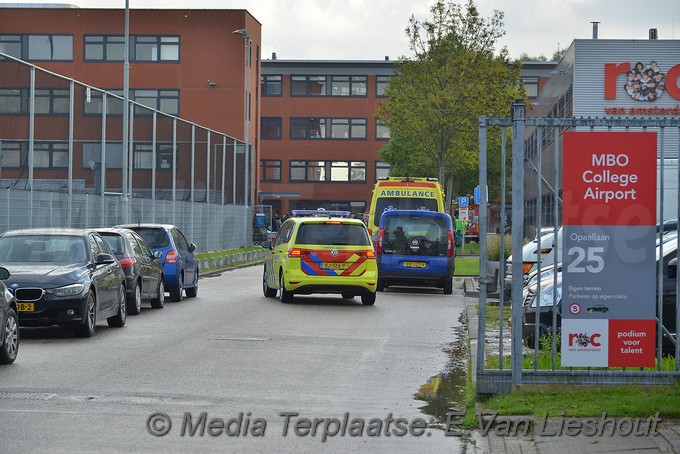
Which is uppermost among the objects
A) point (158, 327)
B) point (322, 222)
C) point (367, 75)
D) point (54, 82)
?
point (367, 75)

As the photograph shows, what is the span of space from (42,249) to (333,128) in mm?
82774

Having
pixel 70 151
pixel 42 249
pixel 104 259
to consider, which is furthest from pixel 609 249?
pixel 70 151

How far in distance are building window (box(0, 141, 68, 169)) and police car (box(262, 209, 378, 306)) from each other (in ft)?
23.2

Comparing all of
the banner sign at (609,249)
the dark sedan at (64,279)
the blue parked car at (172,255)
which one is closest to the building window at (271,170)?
the blue parked car at (172,255)

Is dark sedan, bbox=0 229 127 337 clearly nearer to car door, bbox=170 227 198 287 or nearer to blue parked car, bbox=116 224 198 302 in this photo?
blue parked car, bbox=116 224 198 302

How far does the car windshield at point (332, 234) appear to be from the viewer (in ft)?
84.8

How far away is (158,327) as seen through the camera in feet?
65.2

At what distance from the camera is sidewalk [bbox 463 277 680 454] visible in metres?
8.72

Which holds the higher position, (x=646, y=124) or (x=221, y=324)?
(x=646, y=124)

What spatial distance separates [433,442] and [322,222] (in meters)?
16.6

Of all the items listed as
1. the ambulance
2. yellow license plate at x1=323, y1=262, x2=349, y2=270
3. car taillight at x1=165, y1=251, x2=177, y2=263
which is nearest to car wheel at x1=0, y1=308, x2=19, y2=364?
yellow license plate at x1=323, y1=262, x2=349, y2=270

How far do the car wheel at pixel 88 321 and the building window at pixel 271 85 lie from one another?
84722mm

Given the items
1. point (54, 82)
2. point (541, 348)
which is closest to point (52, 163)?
point (54, 82)

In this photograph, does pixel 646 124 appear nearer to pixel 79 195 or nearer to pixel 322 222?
pixel 322 222
